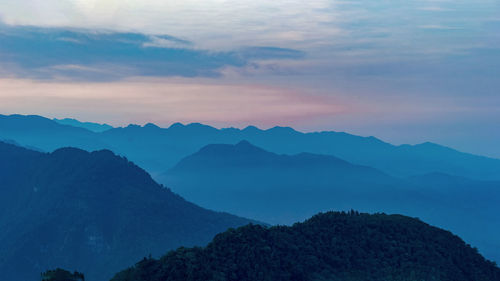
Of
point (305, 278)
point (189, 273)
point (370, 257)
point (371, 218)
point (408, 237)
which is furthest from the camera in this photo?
point (371, 218)

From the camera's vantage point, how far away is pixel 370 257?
9369 cm

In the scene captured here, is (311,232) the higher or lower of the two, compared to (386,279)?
higher

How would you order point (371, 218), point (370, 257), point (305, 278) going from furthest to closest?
point (371, 218)
point (370, 257)
point (305, 278)

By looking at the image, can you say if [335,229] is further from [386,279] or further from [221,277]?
[221,277]

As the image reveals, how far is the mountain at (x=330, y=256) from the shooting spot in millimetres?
78812

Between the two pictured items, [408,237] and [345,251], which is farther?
[408,237]

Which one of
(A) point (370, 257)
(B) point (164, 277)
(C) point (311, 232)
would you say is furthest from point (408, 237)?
(B) point (164, 277)

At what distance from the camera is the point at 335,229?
336 ft

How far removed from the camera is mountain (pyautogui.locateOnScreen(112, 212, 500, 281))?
78.8 meters

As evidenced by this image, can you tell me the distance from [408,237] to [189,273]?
50.3 m

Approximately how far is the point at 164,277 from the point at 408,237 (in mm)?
53126

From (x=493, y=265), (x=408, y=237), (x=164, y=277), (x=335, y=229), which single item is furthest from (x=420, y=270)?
(x=164, y=277)

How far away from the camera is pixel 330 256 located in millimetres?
92688

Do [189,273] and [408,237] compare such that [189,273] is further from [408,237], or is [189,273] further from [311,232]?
[408,237]
